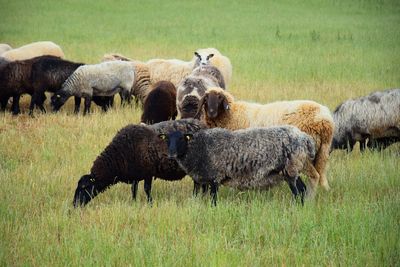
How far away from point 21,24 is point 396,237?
98.0 feet

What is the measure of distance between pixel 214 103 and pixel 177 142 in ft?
6.35

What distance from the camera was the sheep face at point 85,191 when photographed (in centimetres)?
823

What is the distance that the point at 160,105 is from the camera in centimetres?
1213

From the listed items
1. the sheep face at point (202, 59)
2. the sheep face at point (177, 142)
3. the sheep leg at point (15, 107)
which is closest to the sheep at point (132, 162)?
the sheep face at point (177, 142)

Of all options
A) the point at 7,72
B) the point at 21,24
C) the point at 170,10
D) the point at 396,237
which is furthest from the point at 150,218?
the point at 170,10

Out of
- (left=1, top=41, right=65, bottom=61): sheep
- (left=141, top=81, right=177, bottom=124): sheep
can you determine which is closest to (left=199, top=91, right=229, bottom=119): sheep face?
(left=141, top=81, right=177, bottom=124): sheep

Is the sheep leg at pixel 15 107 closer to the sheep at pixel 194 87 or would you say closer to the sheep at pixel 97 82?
the sheep at pixel 97 82

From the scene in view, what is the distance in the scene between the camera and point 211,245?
6.42m

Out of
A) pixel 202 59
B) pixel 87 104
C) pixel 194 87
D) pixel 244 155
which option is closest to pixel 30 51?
pixel 87 104

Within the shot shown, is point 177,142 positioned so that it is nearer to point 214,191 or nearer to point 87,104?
point 214,191

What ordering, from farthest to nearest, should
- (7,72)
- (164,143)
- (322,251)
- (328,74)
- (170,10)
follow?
(170,10)
(328,74)
(7,72)
(164,143)
(322,251)

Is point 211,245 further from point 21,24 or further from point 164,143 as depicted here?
point 21,24

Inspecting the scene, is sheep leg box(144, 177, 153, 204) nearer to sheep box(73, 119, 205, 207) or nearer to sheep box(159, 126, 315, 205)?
sheep box(73, 119, 205, 207)

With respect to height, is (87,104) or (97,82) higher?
(97,82)
